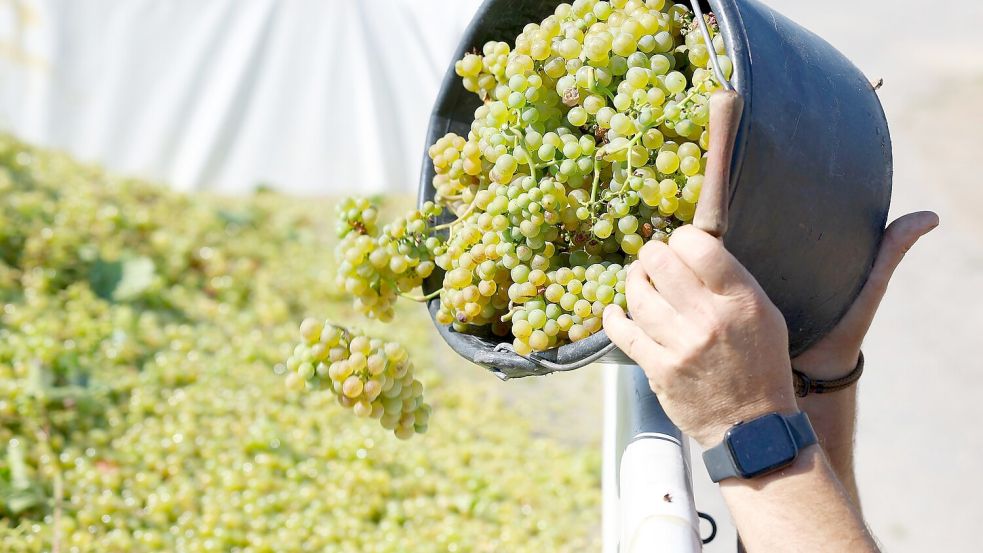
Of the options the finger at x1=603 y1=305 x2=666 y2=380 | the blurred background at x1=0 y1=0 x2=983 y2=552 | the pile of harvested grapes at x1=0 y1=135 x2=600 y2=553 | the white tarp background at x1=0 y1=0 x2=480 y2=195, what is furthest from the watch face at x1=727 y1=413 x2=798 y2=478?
the white tarp background at x1=0 y1=0 x2=480 y2=195

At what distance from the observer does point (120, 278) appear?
2.94 m

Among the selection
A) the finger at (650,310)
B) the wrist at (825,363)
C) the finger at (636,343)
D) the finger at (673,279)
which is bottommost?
the wrist at (825,363)

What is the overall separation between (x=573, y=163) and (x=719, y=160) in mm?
234

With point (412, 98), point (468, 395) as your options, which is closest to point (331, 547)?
point (468, 395)

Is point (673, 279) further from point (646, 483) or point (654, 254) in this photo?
point (646, 483)

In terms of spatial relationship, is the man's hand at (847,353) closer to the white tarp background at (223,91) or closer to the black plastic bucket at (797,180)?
the black plastic bucket at (797,180)

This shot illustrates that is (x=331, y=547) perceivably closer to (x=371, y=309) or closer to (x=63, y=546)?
(x=63, y=546)

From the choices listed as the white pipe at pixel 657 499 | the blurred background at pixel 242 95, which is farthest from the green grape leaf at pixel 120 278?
the white pipe at pixel 657 499

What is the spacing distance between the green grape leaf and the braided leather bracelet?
7.91ft

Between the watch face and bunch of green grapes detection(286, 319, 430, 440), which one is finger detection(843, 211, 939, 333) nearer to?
the watch face

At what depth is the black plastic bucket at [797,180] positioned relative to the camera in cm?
81

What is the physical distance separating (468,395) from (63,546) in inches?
52.8

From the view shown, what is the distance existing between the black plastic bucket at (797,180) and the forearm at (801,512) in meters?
0.18

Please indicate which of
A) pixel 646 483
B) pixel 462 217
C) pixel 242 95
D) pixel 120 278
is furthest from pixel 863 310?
pixel 242 95
